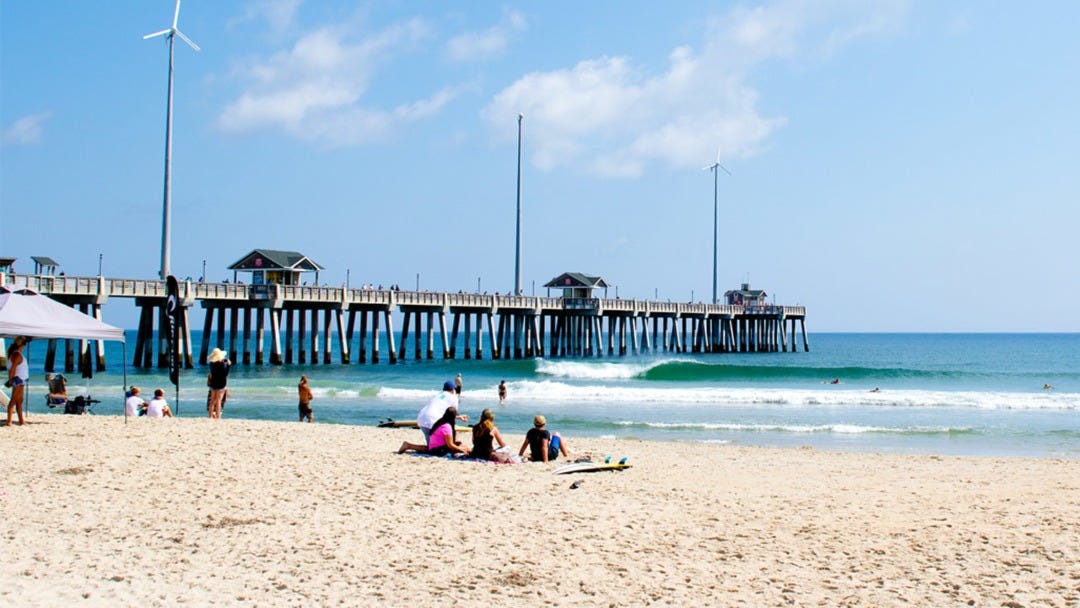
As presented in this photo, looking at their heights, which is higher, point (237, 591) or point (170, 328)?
point (170, 328)

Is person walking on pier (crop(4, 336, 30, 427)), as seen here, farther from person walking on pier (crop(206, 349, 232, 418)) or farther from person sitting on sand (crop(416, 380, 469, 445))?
person sitting on sand (crop(416, 380, 469, 445))

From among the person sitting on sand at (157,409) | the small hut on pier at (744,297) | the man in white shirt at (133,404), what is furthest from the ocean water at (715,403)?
the small hut on pier at (744,297)

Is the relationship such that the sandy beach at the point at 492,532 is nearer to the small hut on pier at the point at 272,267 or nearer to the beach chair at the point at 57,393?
the beach chair at the point at 57,393

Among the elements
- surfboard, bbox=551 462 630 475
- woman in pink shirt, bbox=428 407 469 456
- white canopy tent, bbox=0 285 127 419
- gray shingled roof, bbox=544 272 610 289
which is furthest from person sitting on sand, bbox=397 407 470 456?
gray shingled roof, bbox=544 272 610 289

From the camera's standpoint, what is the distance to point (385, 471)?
10.9 meters

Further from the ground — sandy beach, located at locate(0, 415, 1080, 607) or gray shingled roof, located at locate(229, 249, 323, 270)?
gray shingled roof, located at locate(229, 249, 323, 270)

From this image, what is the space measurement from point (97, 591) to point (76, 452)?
225 inches

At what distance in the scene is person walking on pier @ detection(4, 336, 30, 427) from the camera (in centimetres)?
1283

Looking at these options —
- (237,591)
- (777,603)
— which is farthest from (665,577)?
(237,591)

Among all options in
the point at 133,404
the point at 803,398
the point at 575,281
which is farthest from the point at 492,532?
the point at 575,281

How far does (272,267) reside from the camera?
47.3 metres

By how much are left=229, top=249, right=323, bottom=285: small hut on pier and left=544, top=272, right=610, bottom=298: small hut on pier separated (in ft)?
62.2

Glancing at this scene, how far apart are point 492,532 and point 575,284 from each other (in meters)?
54.3

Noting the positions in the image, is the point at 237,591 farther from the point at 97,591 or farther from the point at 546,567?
the point at 546,567
